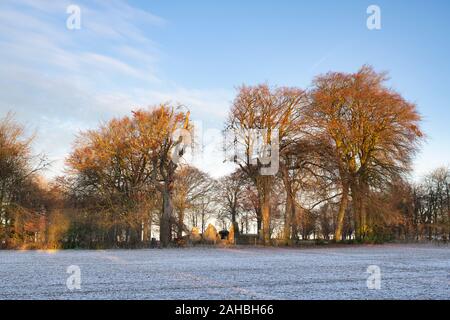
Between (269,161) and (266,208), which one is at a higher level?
(269,161)

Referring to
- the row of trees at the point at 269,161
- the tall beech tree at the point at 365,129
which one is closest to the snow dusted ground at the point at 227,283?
the row of trees at the point at 269,161

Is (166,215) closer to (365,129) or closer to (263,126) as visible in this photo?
(263,126)

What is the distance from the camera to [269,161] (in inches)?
1200

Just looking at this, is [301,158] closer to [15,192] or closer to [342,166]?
[342,166]

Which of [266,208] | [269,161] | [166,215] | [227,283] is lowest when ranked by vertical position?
[227,283]

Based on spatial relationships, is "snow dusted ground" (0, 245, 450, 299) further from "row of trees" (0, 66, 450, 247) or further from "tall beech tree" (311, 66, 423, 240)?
"tall beech tree" (311, 66, 423, 240)

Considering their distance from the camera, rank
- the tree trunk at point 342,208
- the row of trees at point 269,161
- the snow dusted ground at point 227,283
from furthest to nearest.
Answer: the tree trunk at point 342,208, the row of trees at point 269,161, the snow dusted ground at point 227,283

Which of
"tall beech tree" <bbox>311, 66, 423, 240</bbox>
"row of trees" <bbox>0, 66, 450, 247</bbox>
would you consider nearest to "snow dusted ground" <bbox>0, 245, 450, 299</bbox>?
"row of trees" <bbox>0, 66, 450, 247</bbox>

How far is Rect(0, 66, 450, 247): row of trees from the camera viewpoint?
97.6 feet

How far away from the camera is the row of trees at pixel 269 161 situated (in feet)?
97.6

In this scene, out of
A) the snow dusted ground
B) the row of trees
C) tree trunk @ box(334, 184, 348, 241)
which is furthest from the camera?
tree trunk @ box(334, 184, 348, 241)

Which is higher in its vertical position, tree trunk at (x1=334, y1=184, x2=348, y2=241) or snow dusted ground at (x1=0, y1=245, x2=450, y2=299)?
tree trunk at (x1=334, y1=184, x2=348, y2=241)

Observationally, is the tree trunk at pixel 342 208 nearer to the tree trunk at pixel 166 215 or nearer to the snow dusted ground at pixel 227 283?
the tree trunk at pixel 166 215

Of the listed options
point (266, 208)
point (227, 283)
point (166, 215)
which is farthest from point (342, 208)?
point (227, 283)
